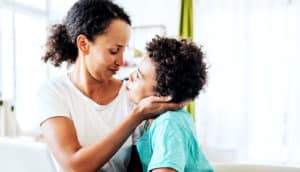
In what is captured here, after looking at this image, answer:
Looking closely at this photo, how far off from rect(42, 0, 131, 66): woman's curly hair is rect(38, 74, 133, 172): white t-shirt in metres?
0.17

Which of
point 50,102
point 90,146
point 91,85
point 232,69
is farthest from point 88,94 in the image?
point 232,69

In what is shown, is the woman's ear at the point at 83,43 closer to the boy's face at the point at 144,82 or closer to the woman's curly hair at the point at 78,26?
the woman's curly hair at the point at 78,26

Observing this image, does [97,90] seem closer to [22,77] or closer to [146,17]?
[146,17]

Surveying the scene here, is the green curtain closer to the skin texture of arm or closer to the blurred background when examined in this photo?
the blurred background

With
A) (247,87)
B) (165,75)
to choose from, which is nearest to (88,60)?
(165,75)

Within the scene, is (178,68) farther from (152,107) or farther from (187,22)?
(187,22)

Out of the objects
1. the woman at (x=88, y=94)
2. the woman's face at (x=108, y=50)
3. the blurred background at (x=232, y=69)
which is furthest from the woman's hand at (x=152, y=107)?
the blurred background at (x=232, y=69)

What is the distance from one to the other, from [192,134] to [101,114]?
1.09ft

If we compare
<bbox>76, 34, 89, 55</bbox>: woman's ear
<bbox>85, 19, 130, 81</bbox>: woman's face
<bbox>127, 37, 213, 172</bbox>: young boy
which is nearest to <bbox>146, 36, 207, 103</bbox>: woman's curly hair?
<bbox>127, 37, 213, 172</bbox>: young boy

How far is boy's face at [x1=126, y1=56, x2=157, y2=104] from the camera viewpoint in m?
1.09

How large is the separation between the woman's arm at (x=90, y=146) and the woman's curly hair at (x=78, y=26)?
331mm

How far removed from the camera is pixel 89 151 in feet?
2.96

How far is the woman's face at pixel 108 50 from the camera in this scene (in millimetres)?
1113

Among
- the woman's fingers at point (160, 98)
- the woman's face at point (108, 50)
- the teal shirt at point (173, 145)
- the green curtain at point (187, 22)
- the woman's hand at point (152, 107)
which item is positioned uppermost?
Result: the green curtain at point (187, 22)
